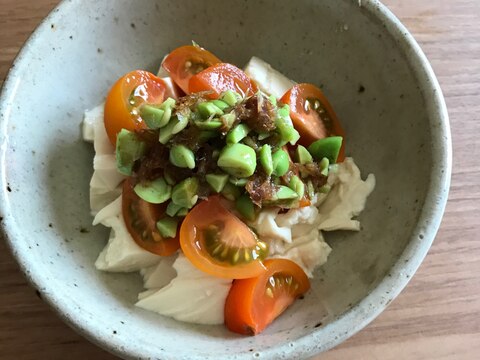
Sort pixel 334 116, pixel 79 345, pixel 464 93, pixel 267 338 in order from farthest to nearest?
pixel 464 93
pixel 334 116
pixel 79 345
pixel 267 338

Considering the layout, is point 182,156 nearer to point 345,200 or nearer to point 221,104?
point 221,104

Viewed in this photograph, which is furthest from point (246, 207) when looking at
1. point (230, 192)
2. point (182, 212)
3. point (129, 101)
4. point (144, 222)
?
point (129, 101)

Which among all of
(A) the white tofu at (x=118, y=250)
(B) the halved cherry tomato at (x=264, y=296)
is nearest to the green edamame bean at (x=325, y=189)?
(B) the halved cherry tomato at (x=264, y=296)

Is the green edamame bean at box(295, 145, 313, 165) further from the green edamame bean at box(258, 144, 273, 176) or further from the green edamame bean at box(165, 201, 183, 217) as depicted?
the green edamame bean at box(165, 201, 183, 217)

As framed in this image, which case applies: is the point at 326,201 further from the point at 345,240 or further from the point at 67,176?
the point at 67,176

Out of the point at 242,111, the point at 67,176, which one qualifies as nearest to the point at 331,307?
the point at 242,111

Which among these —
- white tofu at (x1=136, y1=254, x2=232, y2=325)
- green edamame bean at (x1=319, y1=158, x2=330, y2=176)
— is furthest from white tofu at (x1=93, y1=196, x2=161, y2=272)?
green edamame bean at (x1=319, y1=158, x2=330, y2=176)
